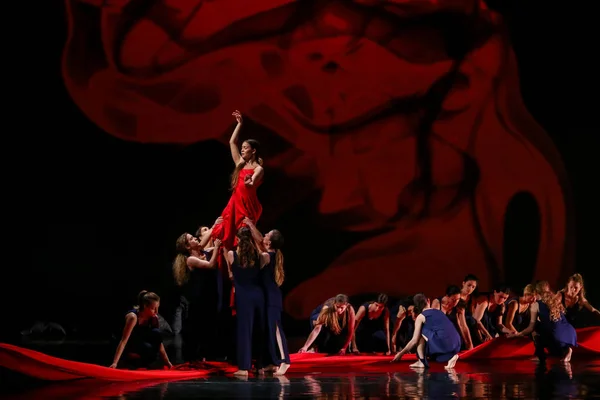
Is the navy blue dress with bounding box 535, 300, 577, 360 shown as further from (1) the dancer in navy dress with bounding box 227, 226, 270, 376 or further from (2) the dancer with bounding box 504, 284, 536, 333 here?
(1) the dancer in navy dress with bounding box 227, 226, 270, 376

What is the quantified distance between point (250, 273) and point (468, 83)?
5.51 m

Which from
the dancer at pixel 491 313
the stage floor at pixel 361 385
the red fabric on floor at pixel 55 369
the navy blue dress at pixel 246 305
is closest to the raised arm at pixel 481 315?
the dancer at pixel 491 313

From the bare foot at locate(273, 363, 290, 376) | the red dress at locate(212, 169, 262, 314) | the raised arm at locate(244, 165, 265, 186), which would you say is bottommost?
the bare foot at locate(273, 363, 290, 376)

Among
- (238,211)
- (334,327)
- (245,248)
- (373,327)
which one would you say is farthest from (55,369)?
(373,327)

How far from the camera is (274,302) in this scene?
612 centimetres

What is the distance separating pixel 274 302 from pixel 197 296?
808 mm

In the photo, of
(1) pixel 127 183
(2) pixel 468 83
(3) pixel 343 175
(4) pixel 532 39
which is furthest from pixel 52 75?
(4) pixel 532 39

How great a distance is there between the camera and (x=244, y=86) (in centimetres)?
1013

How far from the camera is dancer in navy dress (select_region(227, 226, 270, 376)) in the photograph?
5.94 meters

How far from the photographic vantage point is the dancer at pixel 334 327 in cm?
781

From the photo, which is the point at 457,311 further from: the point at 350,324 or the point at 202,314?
the point at 202,314

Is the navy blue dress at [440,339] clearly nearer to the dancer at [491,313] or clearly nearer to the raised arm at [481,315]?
the raised arm at [481,315]

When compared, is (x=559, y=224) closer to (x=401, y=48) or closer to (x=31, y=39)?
(x=401, y=48)

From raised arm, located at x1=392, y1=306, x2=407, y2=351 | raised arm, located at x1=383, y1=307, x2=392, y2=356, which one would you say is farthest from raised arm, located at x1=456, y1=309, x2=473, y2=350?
raised arm, located at x1=383, y1=307, x2=392, y2=356
